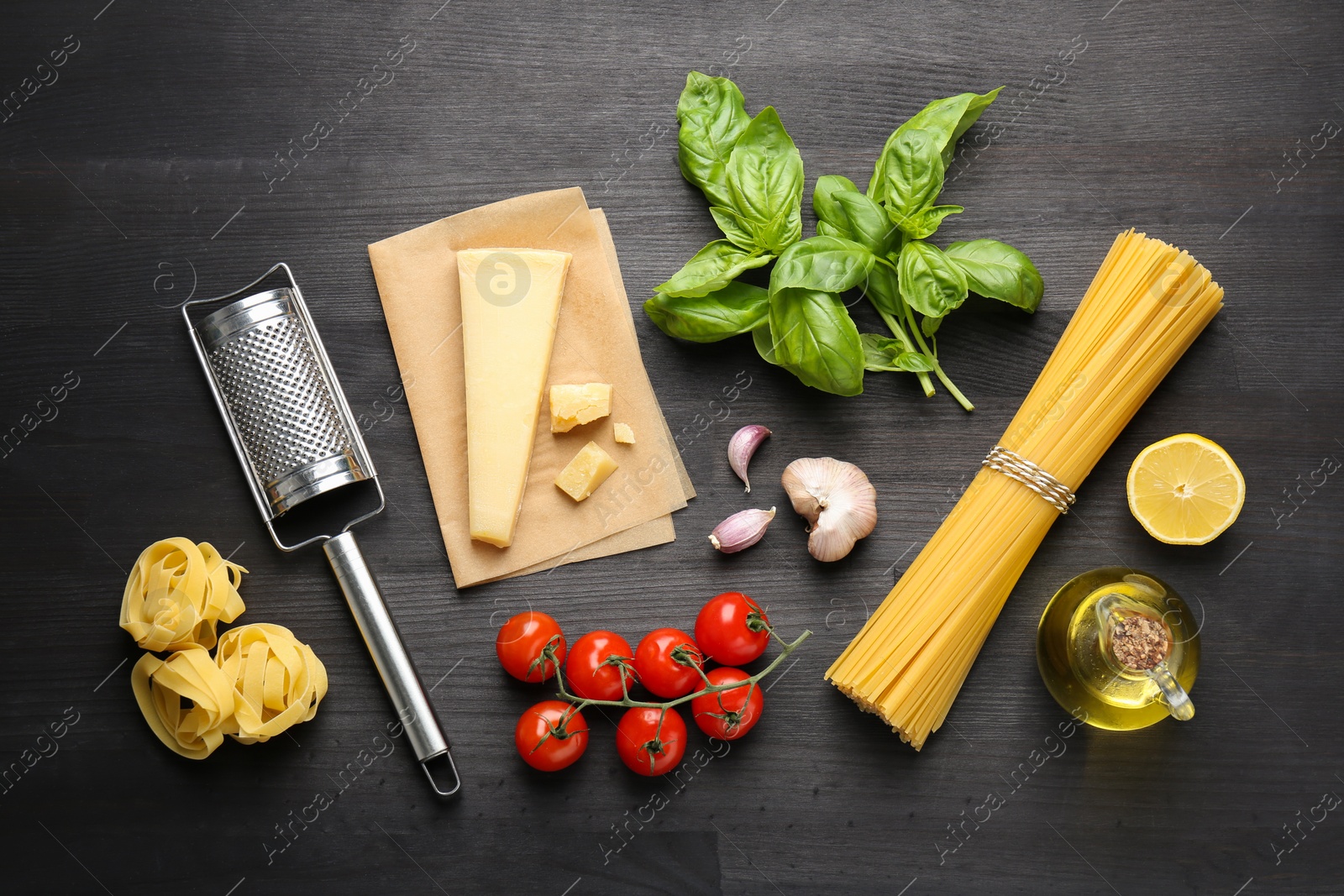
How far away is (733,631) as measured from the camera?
63.1 inches

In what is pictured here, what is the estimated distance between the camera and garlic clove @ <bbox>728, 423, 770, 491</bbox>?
1726 millimetres

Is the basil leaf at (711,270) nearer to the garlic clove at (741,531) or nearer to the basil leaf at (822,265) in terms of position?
the basil leaf at (822,265)

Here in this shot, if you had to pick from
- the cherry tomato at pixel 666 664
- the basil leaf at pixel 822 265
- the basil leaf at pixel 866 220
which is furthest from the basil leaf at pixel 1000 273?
the cherry tomato at pixel 666 664

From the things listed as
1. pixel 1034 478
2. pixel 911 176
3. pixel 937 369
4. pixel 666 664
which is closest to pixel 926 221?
pixel 911 176

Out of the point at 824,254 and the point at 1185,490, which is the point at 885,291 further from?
the point at 1185,490

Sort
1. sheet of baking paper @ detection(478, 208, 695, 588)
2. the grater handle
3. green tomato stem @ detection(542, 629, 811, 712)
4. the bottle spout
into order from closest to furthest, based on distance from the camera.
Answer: the bottle spout → green tomato stem @ detection(542, 629, 811, 712) → the grater handle → sheet of baking paper @ detection(478, 208, 695, 588)

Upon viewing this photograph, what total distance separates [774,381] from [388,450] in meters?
0.87

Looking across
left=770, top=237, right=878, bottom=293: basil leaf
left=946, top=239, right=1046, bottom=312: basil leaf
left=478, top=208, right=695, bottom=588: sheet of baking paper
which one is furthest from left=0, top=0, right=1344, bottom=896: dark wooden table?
left=770, top=237, right=878, bottom=293: basil leaf

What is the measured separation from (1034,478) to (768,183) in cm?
82

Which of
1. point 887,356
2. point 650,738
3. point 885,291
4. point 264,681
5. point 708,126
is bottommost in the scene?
point 650,738

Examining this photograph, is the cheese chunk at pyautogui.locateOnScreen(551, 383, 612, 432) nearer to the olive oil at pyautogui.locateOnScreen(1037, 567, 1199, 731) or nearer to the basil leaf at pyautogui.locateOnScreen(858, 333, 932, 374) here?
the basil leaf at pyautogui.locateOnScreen(858, 333, 932, 374)

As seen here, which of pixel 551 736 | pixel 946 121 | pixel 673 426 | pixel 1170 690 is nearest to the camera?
pixel 1170 690

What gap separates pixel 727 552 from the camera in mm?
1737

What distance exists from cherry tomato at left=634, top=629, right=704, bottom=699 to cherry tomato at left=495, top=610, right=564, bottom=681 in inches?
6.9
